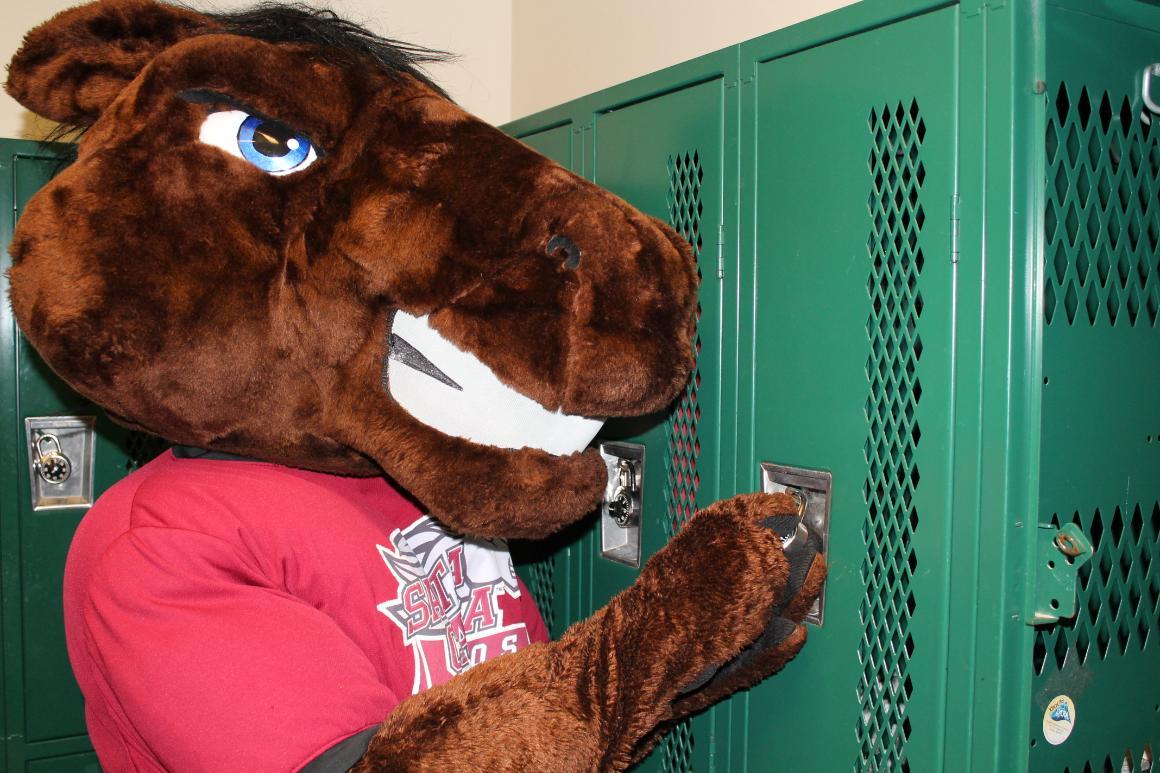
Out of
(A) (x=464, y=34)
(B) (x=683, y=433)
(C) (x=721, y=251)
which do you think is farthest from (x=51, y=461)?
(A) (x=464, y=34)

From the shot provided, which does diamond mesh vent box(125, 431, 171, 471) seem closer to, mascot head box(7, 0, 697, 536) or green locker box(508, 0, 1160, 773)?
mascot head box(7, 0, 697, 536)

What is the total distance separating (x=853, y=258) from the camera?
1.14 meters

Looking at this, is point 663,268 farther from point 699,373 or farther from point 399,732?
point 399,732

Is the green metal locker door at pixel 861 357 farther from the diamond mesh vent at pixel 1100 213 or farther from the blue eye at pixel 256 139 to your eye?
the blue eye at pixel 256 139

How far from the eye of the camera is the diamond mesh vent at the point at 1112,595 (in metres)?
1.05

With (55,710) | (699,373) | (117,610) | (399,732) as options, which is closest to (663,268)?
(699,373)

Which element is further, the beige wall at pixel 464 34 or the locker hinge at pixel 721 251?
the beige wall at pixel 464 34

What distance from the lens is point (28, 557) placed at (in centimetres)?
203

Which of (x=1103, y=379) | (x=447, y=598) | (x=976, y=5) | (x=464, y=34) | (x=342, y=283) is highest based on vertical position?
(x=464, y=34)

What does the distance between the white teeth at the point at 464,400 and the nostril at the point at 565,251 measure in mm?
155

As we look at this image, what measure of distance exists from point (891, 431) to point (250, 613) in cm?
79

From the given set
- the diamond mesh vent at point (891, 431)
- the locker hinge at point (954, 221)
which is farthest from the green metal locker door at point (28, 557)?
the locker hinge at point (954, 221)

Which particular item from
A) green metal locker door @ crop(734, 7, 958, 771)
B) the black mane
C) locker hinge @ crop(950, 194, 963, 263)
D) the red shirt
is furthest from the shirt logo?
locker hinge @ crop(950, 194, 963, 263)

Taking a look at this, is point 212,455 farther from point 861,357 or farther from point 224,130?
point 861,357
